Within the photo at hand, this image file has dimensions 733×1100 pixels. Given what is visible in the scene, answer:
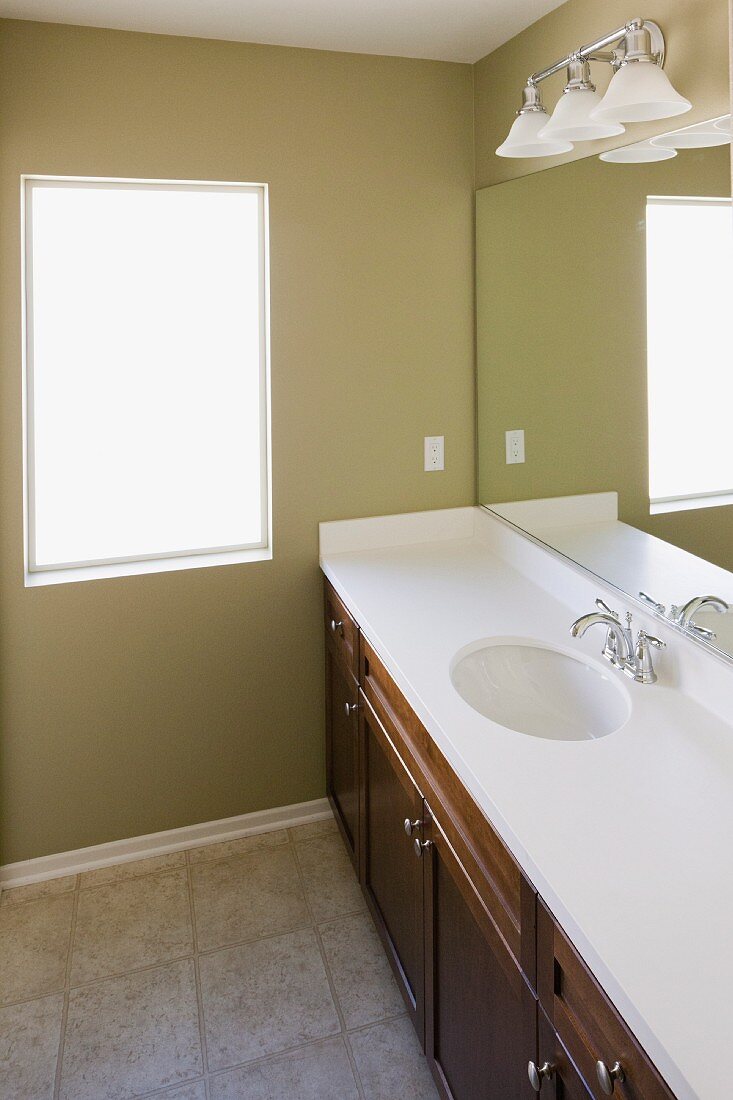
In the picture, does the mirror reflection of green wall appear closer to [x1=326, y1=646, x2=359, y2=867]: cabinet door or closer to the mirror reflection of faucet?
the mirror reflection of faucet

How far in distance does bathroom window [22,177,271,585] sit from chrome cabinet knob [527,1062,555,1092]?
1.60 metres

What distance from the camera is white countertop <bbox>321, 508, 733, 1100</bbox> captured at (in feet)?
2.76

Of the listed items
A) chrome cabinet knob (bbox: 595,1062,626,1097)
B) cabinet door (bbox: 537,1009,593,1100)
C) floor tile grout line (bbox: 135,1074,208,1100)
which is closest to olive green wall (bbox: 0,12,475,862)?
floor tile grout line (bbox: 135,1074,208,1100)

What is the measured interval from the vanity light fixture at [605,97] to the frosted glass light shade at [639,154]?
45mm

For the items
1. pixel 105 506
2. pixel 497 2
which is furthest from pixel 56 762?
pixel 497 2

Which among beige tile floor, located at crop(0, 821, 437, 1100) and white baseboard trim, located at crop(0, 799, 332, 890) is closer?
→ beige tile floor, located at crop(0, 821, 437, 1100)

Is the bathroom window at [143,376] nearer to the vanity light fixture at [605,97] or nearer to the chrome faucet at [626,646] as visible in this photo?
the vanity light fixture at [605,97]

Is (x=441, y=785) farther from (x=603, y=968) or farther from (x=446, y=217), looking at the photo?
(x=446, y=217)

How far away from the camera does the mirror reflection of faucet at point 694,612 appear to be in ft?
4.87

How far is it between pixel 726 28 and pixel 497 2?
72cm

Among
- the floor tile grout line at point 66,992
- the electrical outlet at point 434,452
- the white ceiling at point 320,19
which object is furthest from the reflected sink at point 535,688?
the white ceiling at point 320,19

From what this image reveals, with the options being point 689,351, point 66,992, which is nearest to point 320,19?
point 689,351

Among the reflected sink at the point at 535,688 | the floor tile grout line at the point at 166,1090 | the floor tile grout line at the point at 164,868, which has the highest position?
the reflected sink at the point at 535,688

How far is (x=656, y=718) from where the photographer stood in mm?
1431
